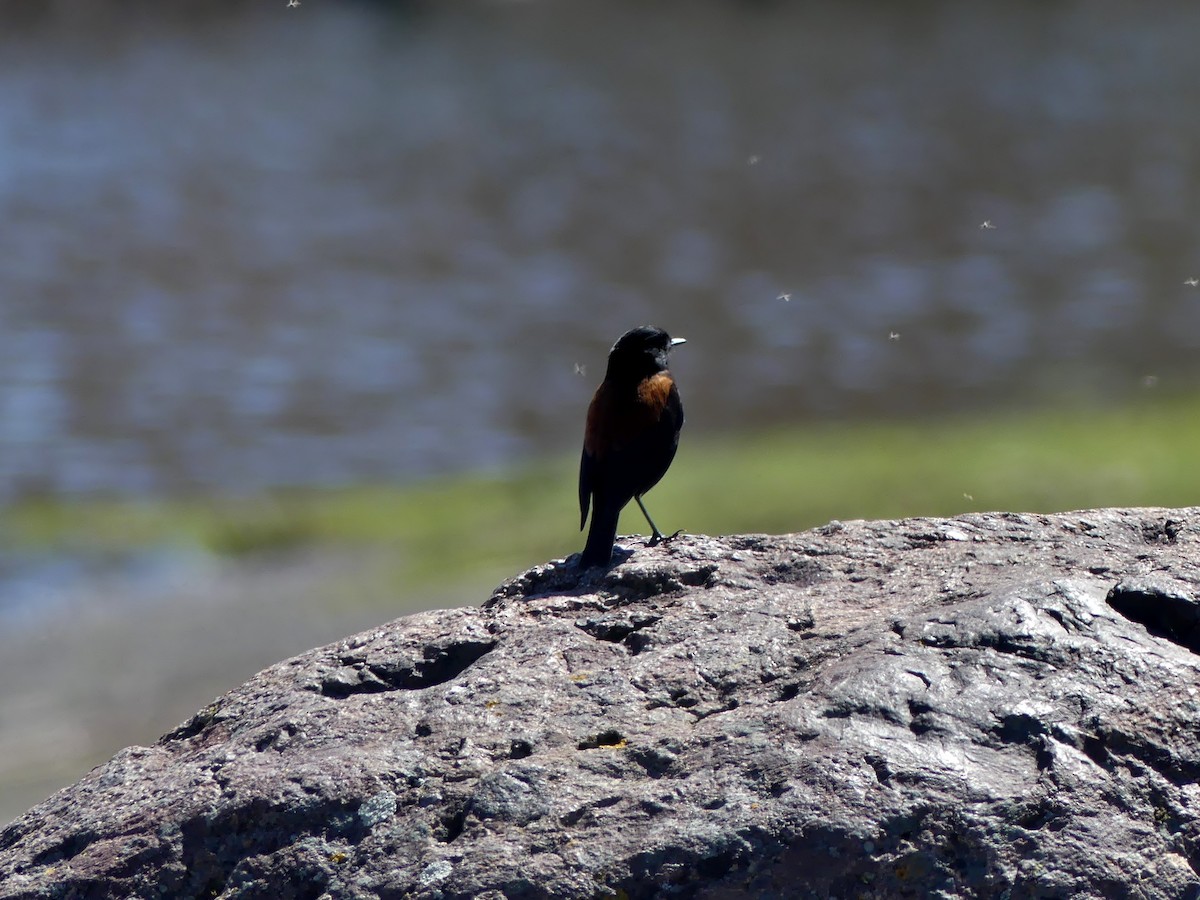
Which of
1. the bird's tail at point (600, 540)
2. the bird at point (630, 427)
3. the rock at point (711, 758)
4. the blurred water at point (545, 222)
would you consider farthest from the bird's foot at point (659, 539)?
the blurred water at point (545, 222)

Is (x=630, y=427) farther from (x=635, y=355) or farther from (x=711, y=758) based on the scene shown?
(x=711, y=758)

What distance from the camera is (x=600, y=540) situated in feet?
18.1

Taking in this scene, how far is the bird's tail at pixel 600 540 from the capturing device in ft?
17.7

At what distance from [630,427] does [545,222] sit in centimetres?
1991

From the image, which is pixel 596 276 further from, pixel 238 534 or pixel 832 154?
pixel 238 534

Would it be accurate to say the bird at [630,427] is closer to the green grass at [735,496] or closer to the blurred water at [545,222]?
the green grass at [735,496]

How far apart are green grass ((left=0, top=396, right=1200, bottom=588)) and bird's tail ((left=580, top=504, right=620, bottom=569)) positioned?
7.49 meters

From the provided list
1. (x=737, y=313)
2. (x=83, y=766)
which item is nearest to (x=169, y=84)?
(x=737, y=313)

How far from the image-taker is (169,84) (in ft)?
106

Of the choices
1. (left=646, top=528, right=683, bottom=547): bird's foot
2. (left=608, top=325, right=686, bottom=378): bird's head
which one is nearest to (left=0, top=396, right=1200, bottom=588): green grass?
(left=608, top=325, right=686, bottom=378): bird's head

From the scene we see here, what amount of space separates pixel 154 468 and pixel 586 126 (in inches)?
574

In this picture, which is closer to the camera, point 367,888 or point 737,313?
point 367,888

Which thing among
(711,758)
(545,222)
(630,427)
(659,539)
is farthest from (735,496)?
(545,222)

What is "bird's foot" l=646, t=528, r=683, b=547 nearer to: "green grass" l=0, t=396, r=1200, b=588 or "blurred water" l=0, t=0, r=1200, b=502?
"green grass" l=0, t=396, r=1200, b=588
